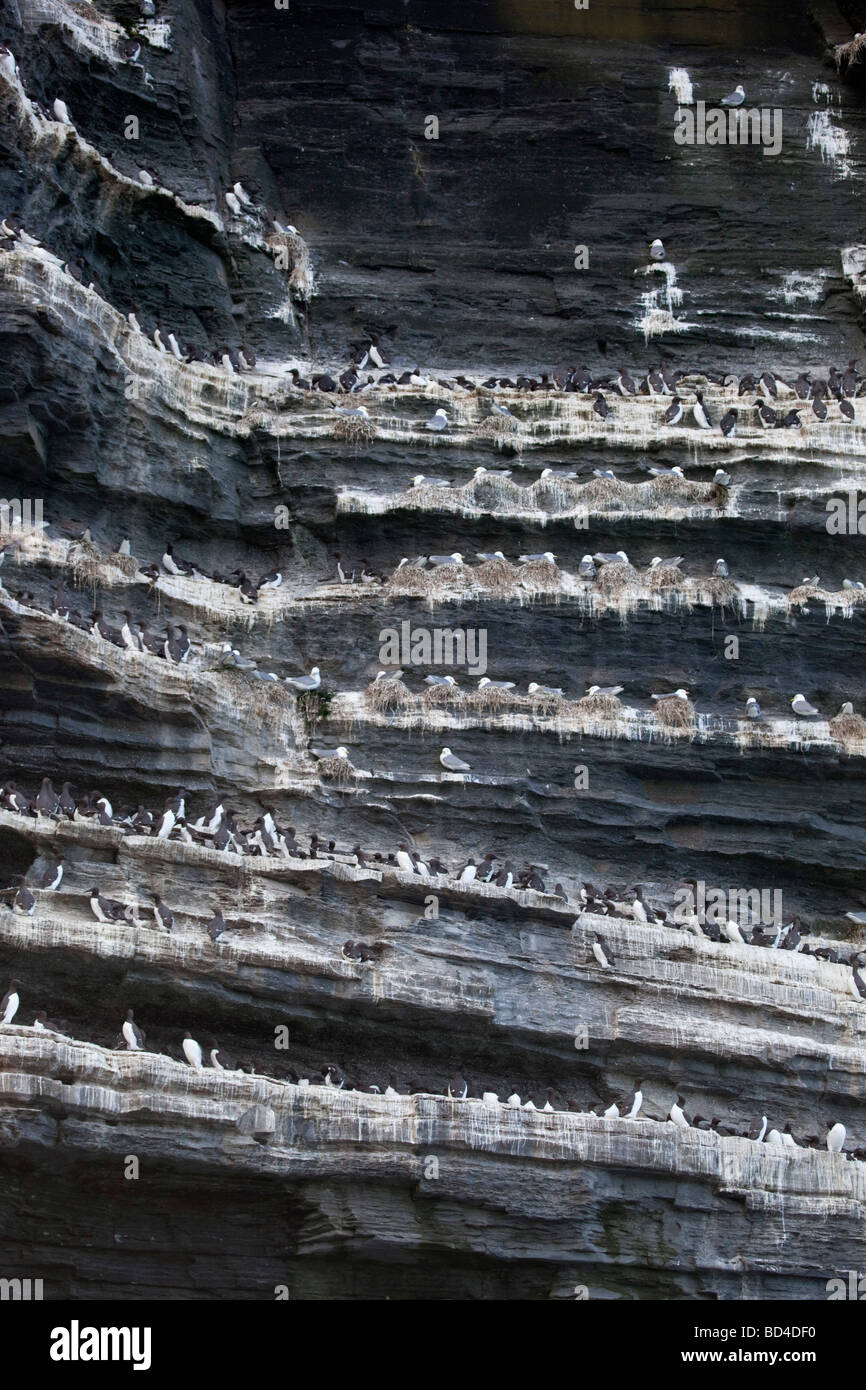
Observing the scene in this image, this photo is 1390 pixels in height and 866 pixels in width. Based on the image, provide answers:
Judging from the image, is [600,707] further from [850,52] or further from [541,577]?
[850,52]

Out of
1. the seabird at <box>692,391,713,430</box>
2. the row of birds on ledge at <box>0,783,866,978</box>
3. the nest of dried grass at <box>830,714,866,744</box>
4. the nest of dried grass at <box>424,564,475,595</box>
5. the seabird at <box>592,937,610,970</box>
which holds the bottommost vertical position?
the seabird at <box>592,937,610,970</box>

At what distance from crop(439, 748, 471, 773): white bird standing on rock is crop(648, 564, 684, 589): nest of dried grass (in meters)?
5.02

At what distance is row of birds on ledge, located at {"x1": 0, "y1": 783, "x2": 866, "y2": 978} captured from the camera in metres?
23.8

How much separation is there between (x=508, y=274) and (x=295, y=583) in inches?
417

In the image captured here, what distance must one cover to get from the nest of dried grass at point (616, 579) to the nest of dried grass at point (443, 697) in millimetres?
3569

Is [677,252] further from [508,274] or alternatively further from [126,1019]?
[126,1019]

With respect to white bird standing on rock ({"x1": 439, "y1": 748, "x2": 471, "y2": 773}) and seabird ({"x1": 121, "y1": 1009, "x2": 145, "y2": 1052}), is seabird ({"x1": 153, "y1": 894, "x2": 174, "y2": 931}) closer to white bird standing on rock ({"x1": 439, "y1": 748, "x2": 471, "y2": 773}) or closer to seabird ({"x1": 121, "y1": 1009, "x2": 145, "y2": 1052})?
seabird ({"x1": 121, "y1": 1009, "x2": 145, "y2": 1052})

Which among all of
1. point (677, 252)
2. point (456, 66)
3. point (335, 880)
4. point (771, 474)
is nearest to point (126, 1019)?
point (335, 880)

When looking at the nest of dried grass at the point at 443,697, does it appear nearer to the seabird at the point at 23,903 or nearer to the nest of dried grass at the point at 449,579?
the nest of dried grass at the point at 449,579

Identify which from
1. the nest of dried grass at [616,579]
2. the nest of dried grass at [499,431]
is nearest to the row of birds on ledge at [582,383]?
the nest of dried grass at [499,431]

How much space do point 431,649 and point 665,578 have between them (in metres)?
4.31

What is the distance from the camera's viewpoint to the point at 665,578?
30875 mm

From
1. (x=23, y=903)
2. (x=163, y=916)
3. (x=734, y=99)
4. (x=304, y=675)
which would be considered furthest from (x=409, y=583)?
(x=734, y=99)

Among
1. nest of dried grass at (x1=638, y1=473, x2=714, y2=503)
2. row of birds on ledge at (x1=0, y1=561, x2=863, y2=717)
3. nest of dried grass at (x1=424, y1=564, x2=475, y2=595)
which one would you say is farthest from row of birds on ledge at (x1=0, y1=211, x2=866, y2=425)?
nest of dried grass at (x1=424, y1=564, x2=475, y2=595)
